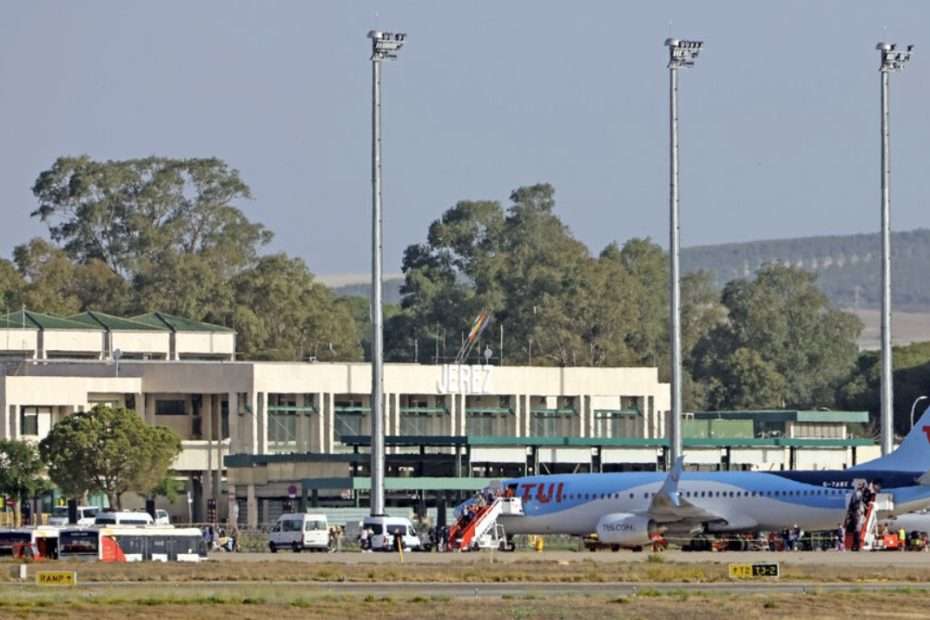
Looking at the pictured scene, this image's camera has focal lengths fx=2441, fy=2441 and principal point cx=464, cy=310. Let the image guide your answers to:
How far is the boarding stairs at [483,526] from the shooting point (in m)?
86.3

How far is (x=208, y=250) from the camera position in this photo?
18812 centimetres

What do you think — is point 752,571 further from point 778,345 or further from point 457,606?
point 778,345

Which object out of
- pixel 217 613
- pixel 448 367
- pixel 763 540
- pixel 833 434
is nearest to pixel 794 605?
pixel 217 613

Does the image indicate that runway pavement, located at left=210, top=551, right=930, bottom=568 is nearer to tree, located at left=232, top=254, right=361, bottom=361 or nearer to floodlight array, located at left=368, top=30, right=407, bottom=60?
floodlight array, located at left=368, top=30, right=407, bottom=60

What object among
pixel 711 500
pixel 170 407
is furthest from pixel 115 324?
pixel 711 500

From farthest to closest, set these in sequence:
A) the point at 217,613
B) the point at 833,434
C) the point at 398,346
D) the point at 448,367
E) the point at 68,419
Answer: the point at 398,346 < the point at 833,434 < the point at 448,367 < the point at 68,419 < the point at 217,613

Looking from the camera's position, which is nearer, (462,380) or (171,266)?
(462,380)

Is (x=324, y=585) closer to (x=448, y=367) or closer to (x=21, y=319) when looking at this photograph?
(x=448, y=367)

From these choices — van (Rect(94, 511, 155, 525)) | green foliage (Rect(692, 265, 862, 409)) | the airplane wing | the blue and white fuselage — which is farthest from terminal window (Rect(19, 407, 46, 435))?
green foliage (Rect(692, 265, 862, 409))

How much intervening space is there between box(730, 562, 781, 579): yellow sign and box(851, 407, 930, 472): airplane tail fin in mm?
20791

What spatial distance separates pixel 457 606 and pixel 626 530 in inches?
1383

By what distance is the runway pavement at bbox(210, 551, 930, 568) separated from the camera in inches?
2835

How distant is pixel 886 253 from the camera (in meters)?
93.2

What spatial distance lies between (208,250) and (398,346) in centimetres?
1735
